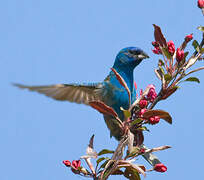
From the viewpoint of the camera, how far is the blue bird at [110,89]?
20.4 feet

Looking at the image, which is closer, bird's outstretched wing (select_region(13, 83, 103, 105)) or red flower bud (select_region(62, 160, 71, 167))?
red flower bud (select_region(62, 160, 71, 167))

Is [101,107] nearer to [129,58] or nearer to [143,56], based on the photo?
[143,56]

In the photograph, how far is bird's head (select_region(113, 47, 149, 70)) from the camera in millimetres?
6555

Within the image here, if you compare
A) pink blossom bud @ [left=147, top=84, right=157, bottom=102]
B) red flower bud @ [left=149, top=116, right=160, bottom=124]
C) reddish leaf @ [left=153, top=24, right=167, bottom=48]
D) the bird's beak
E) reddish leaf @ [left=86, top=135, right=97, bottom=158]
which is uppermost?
the bird's beak

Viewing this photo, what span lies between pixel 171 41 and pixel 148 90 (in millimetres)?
749

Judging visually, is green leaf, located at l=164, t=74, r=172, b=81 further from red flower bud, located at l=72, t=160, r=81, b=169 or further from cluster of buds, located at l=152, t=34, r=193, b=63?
red flower bud, located at l=72, t=160, r=81, b=169

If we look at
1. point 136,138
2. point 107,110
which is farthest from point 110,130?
point 107,110

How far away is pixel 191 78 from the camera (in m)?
3.99

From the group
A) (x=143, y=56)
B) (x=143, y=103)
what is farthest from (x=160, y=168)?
(x=143, y=56)

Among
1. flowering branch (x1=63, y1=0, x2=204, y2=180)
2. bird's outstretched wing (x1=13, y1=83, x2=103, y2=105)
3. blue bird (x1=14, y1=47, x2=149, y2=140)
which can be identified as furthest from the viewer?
bird's outstretched wing (x1=13, y1=83, x2=103, y2=105)

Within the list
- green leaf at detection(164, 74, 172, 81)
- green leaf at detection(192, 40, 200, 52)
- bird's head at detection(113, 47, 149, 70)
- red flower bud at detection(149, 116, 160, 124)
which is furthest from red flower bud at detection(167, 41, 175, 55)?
bird's head at detection(113, 47, 149, 70)

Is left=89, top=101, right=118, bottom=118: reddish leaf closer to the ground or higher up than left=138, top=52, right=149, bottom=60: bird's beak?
closer to the ground

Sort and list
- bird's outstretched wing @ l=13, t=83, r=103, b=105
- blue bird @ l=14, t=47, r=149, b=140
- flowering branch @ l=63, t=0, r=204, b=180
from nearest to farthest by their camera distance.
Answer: flowering branch @ l=63, t=0, r=204, b=180, blue bird @ l=14, t=47, r=149, b=140, bird's outstretched wing @ l=13, t=83, r=103, b=105

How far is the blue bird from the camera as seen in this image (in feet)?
20.4
